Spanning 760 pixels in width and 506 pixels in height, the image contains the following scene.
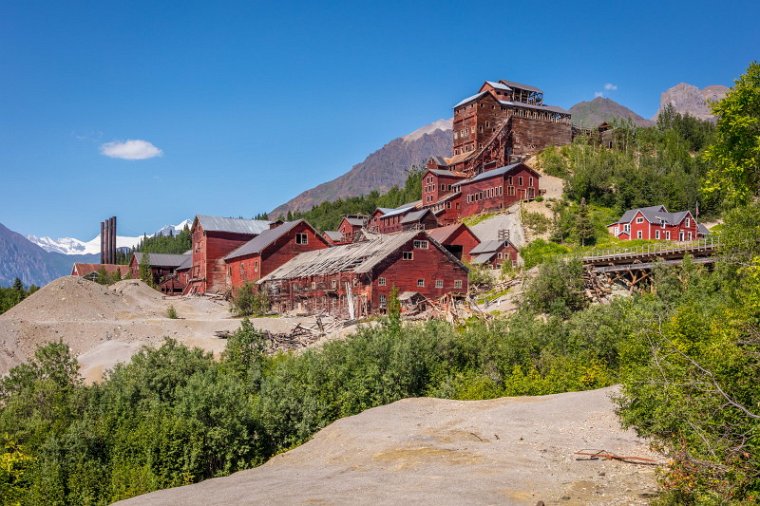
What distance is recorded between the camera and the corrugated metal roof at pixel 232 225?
259 ft

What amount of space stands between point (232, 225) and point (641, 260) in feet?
163

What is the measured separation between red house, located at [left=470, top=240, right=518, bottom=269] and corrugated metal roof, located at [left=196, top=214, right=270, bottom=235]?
28.1m

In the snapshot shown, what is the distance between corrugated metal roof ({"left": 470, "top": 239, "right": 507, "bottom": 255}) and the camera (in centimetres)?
6738

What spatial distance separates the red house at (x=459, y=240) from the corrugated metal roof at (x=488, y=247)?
33.1 inches

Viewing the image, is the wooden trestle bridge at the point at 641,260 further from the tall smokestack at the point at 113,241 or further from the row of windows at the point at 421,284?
the tall smokestack at the point at 113,241

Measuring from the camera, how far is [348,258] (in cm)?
5631

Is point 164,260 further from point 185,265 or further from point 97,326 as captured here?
point 97,326

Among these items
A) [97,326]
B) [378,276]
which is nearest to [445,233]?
[378,276]

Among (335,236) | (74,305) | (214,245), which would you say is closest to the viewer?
(74,305)

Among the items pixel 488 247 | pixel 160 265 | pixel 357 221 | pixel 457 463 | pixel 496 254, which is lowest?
pixel 457 463

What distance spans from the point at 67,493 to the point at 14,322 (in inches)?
1152

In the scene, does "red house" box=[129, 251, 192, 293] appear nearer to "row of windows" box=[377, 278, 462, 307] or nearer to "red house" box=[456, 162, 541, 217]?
"red house" box=[456, 162, 541, 217]

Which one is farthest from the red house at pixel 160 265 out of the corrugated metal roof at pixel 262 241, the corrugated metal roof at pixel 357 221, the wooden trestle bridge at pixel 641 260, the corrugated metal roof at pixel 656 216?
the wooden trestle bridge at pixel 641 260

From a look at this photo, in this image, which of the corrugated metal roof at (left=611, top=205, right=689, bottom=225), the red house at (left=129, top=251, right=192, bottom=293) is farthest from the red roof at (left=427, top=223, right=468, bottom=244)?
the red house at (left=129, top=251, right=192, bottom=293)
